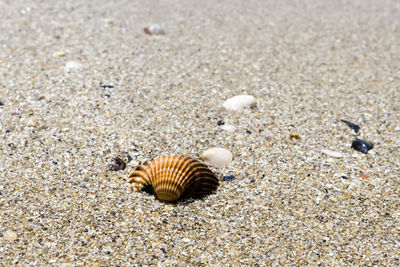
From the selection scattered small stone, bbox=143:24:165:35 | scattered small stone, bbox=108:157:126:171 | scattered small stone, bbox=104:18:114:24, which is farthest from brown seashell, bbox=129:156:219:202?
scattered small stone, bbox=104:18:114:24

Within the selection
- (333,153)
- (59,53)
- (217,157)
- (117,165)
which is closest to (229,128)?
(217,157)

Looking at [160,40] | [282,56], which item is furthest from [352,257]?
[160,40]

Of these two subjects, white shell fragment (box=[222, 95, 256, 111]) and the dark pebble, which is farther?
the dark pebble

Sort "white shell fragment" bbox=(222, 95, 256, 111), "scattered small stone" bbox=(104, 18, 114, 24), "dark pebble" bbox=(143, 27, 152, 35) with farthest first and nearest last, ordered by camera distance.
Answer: "scattered small stone" bbox=(104, 18, 114, 24) → "dark pebble" bbox=(143, 27, 152, 35) → "white shell fragment" bbox=(222, 95, 256, 111)

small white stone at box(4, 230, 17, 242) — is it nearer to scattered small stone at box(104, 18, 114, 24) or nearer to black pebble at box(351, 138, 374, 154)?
black pebble at box(351, 138, 374, 154)

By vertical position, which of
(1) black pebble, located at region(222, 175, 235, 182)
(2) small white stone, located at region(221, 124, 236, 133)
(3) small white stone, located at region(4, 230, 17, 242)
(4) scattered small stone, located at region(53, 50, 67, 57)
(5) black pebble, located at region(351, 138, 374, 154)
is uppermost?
(4) scattered small stone, located at region(53, 50, 67, 57)

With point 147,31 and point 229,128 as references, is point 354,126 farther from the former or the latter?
point 147,31
